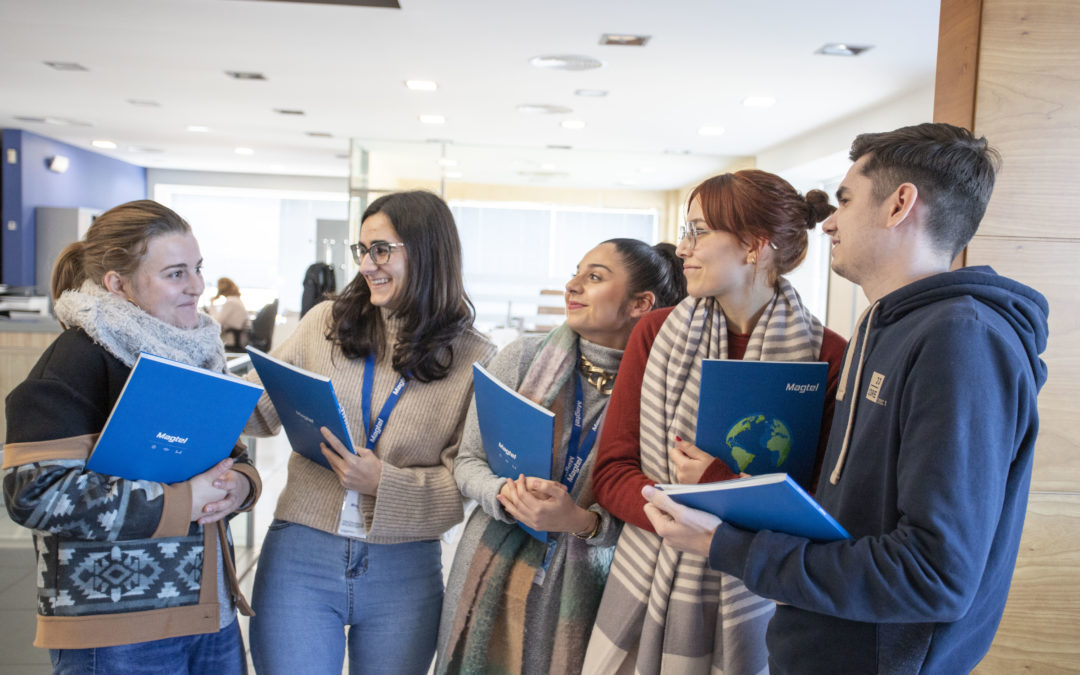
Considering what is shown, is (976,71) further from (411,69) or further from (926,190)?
(411,69)

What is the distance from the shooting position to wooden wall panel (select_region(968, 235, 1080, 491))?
181 centimetres

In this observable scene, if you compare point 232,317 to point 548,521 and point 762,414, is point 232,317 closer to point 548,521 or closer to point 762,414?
point 548,521

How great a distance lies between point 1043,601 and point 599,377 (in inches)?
46.4

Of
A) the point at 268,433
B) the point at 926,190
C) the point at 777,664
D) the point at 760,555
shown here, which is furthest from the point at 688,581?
the point at 268,433

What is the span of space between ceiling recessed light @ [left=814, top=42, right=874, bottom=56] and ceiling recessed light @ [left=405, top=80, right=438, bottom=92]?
3.23m

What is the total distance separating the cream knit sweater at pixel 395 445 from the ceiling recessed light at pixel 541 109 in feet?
20.1

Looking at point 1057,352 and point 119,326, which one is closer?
point 119,326

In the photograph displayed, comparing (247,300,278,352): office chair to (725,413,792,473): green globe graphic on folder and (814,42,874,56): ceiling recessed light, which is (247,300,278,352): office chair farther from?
(725,413,792,473): green globe graphic on folder

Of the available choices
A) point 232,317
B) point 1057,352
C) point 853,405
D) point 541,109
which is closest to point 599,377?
point 853,405

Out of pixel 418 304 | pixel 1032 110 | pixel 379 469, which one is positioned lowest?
pixel 379 469

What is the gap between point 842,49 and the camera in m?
5.20

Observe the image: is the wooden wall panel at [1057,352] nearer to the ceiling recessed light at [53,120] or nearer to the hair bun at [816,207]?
the hair bun at [816,207]

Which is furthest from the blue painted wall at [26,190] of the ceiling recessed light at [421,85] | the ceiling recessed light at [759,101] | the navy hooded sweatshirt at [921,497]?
the navy hooded sweatshirt at [921,497]

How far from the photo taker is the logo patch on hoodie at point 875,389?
1075 millimetres
